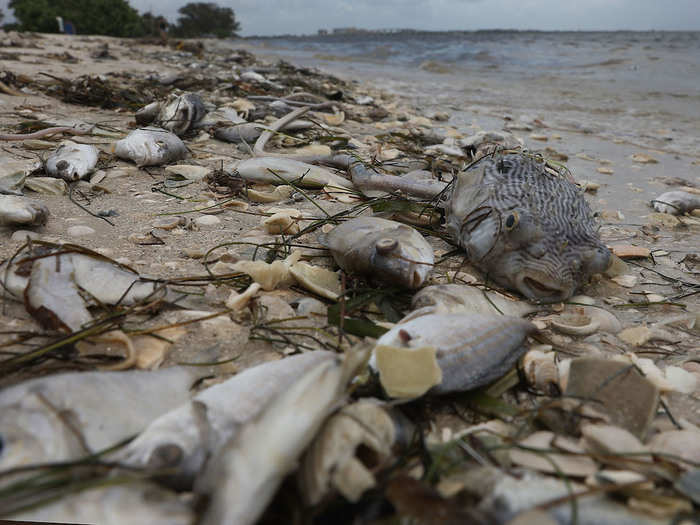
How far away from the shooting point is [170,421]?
4.04ft

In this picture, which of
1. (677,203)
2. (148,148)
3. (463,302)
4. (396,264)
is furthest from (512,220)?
(148,148)

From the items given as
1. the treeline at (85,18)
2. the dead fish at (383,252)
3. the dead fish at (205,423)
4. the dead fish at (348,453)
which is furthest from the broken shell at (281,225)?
the treeline at (85,18)

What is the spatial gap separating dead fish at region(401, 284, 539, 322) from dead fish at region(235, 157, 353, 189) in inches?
69.8

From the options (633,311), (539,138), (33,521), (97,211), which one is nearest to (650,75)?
(539,138)

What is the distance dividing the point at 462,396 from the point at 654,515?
62 centimetres

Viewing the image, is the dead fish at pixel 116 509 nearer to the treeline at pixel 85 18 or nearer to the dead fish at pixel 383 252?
the dead fish at pixel 383 252

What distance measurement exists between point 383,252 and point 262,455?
51.1 inches

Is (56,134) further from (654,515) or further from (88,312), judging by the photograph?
(654,515)

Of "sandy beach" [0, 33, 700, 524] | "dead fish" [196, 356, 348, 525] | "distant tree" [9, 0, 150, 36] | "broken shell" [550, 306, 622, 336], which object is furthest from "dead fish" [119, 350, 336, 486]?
"distant tree" [9, 0, 150, 36]

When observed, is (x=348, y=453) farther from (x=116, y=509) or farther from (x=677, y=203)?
(x=677, y=203)

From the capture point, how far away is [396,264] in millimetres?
2184

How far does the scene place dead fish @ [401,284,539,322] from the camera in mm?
2029

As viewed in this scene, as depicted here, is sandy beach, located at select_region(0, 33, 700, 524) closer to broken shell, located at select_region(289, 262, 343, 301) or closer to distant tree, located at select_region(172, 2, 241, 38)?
broken shell, located at select_region(289, 262, 343, 301)

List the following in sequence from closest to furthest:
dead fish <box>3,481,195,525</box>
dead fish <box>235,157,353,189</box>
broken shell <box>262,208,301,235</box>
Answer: dead fish <box>3,481,195,525</box>
broken shell <box>262,208,301,235</box>
dead fish <box>235,157,353,189</box>
